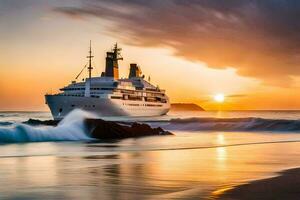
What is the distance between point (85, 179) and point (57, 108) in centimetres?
10124

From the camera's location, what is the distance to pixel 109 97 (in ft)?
375

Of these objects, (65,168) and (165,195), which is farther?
(65,168)

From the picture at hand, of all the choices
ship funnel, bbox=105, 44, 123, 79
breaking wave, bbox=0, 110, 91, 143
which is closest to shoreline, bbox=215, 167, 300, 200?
breaking wave, bbox=0, 110, 91, 143

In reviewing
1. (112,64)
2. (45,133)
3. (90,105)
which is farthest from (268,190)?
(112,64)

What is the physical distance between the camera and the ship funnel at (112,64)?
145m

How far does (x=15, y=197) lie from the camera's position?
8.40 meters

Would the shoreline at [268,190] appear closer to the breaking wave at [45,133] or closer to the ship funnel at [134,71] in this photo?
the breaking wave at [45,133]

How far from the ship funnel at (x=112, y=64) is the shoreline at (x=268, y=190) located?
132907mm

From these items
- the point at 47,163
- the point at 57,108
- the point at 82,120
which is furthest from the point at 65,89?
the point at 47,163

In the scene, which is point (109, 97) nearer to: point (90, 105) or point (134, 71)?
point (90, 105)

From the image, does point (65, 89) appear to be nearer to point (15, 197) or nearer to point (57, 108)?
point (57, 108)

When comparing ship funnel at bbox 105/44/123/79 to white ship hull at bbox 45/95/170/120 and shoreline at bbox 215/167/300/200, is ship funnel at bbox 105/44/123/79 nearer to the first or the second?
white ship hull at bbox 45/95/170/120

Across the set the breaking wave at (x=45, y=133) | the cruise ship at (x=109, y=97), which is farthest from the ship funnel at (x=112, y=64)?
the breaking wave at (x=45, y=133)

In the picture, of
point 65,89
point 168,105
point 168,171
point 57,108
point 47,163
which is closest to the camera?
point 168,171
